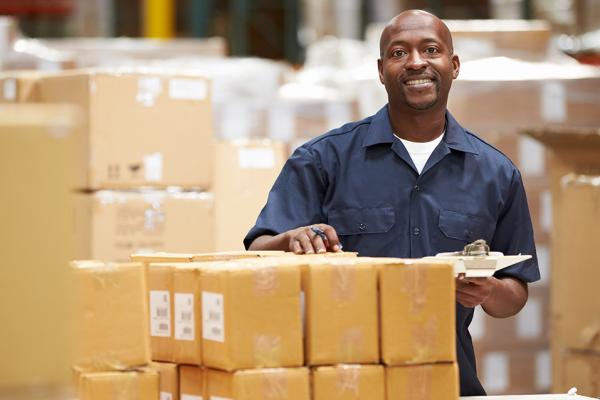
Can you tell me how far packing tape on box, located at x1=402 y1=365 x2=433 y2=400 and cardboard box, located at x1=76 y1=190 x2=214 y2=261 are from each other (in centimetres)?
275

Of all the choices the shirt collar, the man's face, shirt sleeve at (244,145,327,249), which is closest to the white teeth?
the man's face

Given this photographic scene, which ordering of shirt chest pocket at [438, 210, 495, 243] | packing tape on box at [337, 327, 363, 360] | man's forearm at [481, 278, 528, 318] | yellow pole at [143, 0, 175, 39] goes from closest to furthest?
1. packing tape on box at [337, 327, 363, 360]
2. man's forearm at [481, 278, 528, 318]
3. shirt chest pocket at [438, 210, 495, 243]
4. yellow pole at [143, 0, 175, 39]

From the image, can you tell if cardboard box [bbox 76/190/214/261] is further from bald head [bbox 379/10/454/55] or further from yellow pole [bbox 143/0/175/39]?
yellow pole [bbox 143/0/175/39]

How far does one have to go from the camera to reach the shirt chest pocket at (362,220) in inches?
138

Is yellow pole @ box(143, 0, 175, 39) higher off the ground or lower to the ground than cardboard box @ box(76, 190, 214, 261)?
higher

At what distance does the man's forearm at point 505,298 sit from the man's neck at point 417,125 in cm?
51

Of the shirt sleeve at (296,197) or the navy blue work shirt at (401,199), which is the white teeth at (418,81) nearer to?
the navy blue work shirt at (401,199)

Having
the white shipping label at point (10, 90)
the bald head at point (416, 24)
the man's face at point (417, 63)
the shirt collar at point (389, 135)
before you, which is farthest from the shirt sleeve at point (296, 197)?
the white shipping label at point (10, 90)

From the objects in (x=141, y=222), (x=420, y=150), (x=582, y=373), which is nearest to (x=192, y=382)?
(x=420, y=150)

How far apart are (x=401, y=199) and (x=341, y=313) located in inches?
37.4

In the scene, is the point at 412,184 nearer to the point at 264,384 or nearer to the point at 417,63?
the point at 417,63

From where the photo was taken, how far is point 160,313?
2807 mm

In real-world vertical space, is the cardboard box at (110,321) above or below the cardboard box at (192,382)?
above

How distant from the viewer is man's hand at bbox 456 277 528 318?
10.2 feet
